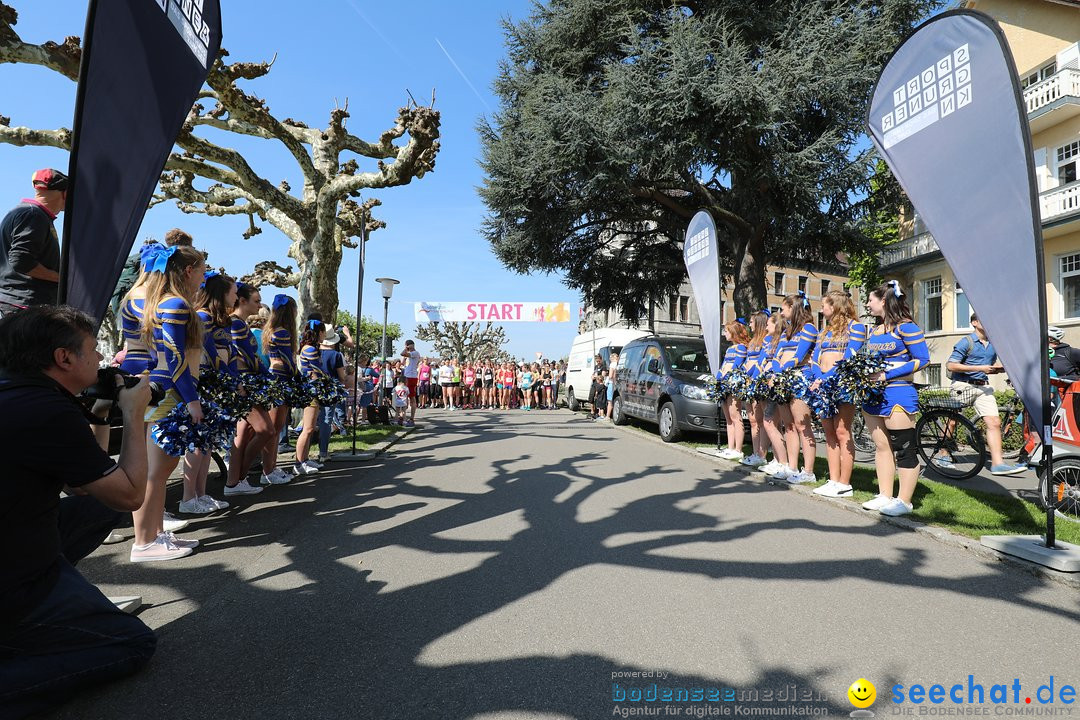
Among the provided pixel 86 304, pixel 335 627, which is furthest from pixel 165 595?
pixel 86 304

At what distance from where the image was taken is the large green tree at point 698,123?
556 inches

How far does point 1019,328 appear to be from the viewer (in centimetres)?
410

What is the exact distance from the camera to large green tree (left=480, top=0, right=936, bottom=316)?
14.1m

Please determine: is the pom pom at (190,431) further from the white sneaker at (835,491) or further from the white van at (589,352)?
the white van at (589,352)

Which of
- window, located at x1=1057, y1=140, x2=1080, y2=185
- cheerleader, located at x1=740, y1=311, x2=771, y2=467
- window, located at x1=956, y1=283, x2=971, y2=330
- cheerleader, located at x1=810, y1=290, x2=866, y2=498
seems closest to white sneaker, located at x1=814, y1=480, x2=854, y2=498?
cheerleader, located at x1=810, y1=290, x2=866, y2=498

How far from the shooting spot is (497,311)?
31297 mm

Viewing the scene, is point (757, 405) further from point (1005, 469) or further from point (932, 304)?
point (932, 304)

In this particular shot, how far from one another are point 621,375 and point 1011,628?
11719 millimetres

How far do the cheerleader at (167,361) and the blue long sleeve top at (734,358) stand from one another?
6160 mm

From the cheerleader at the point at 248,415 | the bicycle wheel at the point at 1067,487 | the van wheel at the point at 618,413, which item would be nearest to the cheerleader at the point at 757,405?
the bicycle wheel at the point at 1067,487

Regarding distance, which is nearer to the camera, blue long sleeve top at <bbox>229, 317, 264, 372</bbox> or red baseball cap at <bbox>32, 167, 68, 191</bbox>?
red baseball cap at <bbox>32, 167, 68, 191</bbox>

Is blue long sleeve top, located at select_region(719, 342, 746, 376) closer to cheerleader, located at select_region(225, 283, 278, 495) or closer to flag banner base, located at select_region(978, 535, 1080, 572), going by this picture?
flag banner base, located at select_region(978, 535, 1080, 572)

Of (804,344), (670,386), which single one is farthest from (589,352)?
(804,344)

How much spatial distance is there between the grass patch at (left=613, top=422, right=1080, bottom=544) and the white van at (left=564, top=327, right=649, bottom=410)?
15.6 meters
